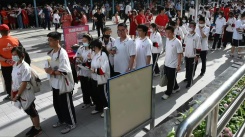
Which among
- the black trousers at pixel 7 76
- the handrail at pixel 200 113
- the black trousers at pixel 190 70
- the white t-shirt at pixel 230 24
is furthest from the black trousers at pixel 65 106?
the white t-shirt at pixel 230 24

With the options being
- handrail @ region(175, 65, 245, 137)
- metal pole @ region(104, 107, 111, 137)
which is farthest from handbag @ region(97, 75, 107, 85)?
handrail @ region(175, 65, 245, 137)

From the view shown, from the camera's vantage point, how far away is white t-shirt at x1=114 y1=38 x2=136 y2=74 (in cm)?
529

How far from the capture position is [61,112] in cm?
468

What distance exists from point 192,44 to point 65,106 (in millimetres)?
3664

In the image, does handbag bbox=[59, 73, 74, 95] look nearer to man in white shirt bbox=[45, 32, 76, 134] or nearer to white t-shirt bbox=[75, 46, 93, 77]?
man in white shirt bbox=[45, 32, 76, 134]

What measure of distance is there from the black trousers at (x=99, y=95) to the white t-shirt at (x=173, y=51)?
1766 mm

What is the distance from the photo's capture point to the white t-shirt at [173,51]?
18.9ft

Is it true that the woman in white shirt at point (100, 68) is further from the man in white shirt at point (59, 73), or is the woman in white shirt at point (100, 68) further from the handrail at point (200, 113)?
the handrail at point (200, 113)

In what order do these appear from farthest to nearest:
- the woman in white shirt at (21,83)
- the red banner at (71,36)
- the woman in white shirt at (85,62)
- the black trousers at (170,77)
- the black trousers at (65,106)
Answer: the red banner at (71,36) → the black trousers at (170,77) → the woman in white shirt at (85,62) → the black trousers at (65,106) → the woman in white shirt at (21,83)

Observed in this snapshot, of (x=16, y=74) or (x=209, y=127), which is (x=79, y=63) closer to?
(x=16, y=74)

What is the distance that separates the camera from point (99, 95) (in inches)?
201

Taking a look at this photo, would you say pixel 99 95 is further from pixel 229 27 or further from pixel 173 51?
pixel 229 27

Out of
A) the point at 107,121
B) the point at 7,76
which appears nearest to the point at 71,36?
the point at 7,76

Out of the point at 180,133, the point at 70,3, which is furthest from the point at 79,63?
the point at 70,3
